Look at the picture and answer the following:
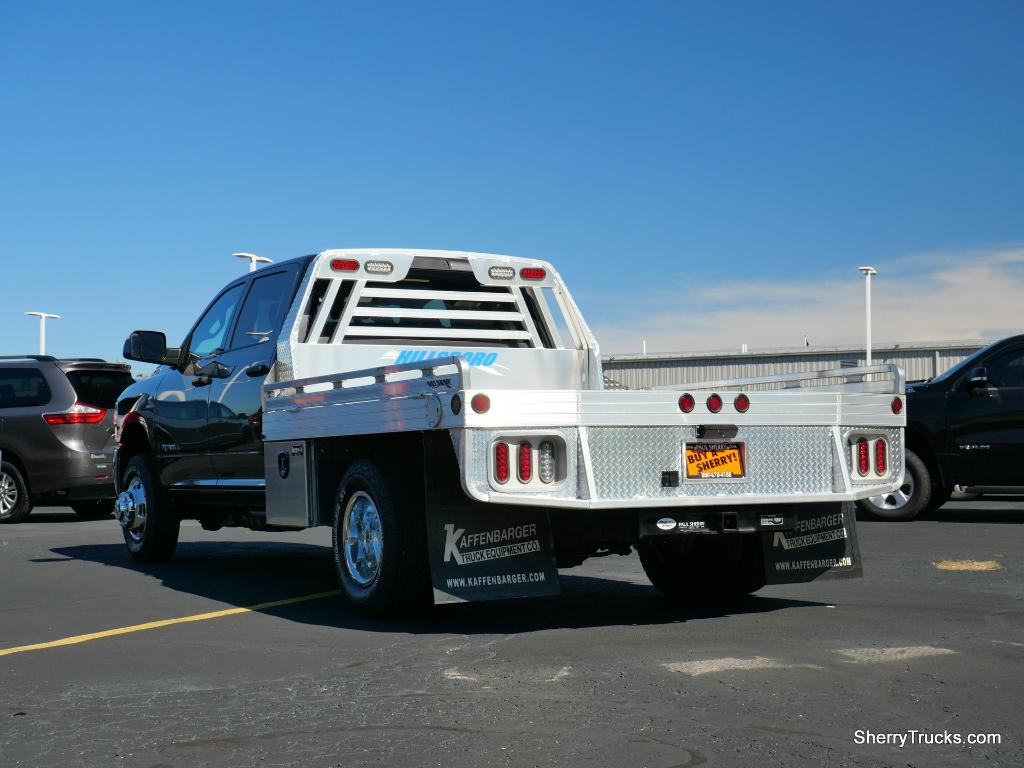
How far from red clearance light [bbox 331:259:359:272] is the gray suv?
791 cm

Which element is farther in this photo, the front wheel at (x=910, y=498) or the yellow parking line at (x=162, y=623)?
the front wheel at (x=910, y=498)

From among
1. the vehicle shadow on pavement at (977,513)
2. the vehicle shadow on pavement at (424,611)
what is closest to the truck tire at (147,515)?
the vehicle shadow on pavement at (424,611)

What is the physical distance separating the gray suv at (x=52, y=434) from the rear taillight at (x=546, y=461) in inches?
406

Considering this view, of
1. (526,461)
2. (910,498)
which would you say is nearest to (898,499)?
(910,498)

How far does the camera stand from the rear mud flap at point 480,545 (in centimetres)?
661

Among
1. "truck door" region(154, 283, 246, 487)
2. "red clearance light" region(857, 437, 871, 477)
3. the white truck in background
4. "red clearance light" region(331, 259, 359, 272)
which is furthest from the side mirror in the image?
"red clearance light" region(857, 437, 871, 477)

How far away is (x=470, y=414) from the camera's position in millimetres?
6188

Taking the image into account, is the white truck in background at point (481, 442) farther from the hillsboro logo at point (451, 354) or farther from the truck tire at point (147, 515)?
the truck tire at point (147, 515)

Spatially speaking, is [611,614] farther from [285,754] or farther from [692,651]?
[285,754]

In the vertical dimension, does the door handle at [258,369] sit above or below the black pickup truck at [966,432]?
above

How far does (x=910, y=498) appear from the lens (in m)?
13.6

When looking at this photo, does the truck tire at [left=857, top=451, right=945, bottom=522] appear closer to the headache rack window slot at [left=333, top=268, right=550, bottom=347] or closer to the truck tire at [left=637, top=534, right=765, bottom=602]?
the headache rack window slot at [left=333, top=268, right=550, bottom=347]

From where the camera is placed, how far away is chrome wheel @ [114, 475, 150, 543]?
10.4 metres

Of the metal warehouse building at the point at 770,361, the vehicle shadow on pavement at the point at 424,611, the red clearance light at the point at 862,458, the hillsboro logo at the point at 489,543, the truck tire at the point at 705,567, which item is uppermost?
the metal warehouse building at the point at 770,361
